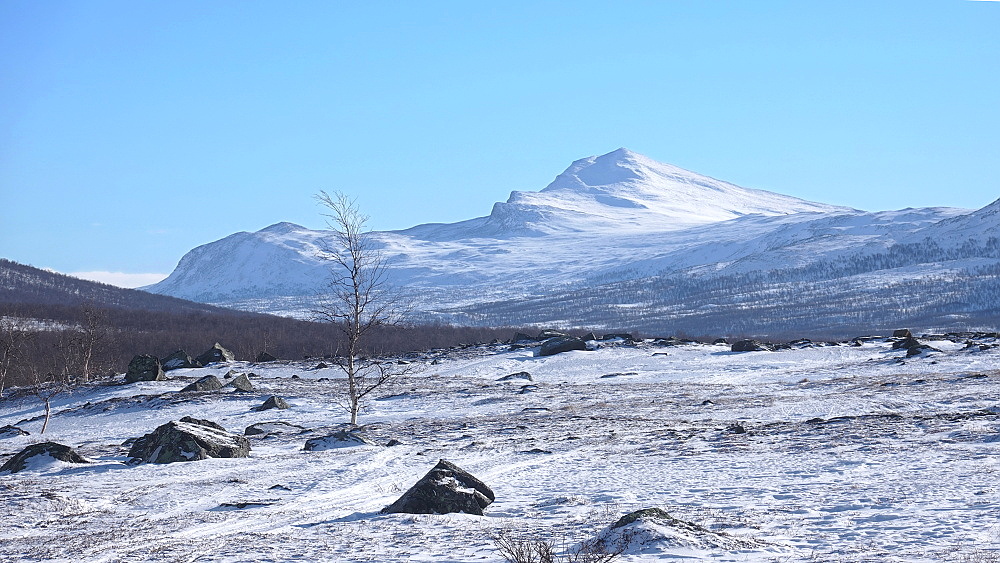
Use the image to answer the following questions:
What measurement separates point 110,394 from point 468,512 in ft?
131

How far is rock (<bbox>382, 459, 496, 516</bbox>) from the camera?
544 inches

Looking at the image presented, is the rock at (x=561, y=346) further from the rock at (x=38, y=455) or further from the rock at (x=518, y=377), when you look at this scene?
the rock at (x=38, y=455)

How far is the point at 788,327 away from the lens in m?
185

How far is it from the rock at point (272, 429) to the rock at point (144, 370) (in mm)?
23407

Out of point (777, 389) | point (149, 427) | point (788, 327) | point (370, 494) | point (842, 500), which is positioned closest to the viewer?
point (842, 500)

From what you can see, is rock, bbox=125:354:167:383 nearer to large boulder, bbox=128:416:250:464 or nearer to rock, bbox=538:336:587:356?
rock, bbox=538:336:587:356

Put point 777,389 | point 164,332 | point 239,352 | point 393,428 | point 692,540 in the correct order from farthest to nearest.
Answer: point 164,332
point 239,352
point 777,389
point 393,428
point 692,540

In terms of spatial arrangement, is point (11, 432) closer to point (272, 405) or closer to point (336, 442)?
point (272, 405)

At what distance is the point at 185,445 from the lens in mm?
21812

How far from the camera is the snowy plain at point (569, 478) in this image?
37.8 feet

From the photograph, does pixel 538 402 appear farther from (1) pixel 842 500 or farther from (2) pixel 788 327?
(2) pixel 788 327

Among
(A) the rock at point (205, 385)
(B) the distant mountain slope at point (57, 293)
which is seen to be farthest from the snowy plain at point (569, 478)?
(B) the distant mountain slope at point (57, 293)

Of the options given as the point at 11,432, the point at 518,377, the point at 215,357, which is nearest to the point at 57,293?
the point at 215,357

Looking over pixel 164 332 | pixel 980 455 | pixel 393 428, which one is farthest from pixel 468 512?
pixel 164 332
